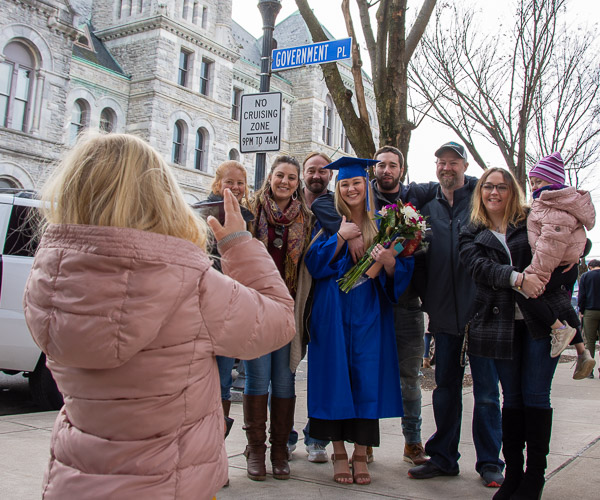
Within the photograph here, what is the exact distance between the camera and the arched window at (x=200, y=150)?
3103 centimetres

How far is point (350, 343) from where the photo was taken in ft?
12.8

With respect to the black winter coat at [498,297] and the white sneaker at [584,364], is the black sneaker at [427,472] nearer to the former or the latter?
the black winter coat at [498,297]

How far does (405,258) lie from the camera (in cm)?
402

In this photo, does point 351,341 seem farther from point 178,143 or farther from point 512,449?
point 178,143

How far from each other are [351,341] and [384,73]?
15.3ft

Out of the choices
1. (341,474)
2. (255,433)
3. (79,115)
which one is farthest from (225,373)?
(79,115)

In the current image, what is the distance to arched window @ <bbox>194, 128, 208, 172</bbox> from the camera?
31.0 m

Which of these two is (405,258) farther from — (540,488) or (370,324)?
(540,488)

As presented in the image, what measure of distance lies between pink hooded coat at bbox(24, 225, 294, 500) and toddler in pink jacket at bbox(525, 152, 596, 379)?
212 centimetres

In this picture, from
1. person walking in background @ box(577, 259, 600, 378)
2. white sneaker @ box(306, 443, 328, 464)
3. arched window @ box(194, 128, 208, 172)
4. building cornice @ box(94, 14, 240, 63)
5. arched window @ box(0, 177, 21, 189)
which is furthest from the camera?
arched window @ box(194, 128, 208, 172)

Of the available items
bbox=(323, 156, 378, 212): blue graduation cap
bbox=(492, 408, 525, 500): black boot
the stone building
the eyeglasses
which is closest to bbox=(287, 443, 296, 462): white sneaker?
bbox=(492, 408, 525, 500): black boot

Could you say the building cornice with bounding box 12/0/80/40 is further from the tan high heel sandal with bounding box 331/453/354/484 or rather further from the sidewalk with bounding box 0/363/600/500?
the tan high heel sandal with bounding box 331/453/354/484

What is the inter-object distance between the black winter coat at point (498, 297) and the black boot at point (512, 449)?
0.36 m

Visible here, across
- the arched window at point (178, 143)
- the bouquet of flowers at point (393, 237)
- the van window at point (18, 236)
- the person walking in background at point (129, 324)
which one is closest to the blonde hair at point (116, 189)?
the person walking in background at point (129, 324)
